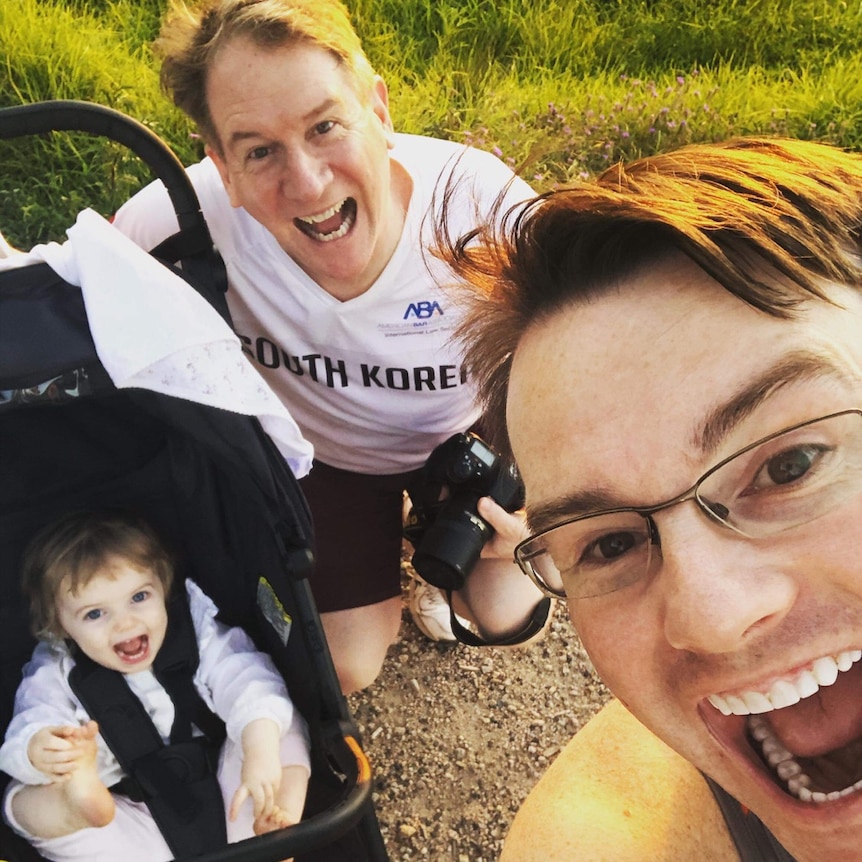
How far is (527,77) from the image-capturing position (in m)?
3.37

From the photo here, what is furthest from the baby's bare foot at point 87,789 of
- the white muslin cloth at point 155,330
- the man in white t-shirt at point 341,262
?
the white muslin cloth at point 155,330

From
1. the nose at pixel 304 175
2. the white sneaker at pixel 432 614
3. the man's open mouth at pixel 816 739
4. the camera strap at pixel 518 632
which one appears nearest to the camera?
the man's open mouth at pixel 816 739

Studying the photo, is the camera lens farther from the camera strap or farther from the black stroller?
the black stroller

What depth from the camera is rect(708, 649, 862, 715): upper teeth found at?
89 centimetres

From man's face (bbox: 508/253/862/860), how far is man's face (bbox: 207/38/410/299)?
790 mm

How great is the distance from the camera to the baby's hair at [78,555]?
1694 mm

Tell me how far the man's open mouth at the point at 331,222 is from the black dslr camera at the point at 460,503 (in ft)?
1.75

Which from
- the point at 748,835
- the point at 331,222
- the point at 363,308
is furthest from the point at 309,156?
the point at 748,835

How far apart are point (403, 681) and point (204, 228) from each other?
1393 mm

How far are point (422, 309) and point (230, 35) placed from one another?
0.67m

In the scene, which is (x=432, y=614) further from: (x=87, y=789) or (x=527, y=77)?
(x=527, y=77)

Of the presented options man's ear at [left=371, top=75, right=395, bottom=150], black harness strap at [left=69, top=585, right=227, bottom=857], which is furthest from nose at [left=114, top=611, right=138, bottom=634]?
man's ear at [left=371, top=75, right=395, bottom=150]

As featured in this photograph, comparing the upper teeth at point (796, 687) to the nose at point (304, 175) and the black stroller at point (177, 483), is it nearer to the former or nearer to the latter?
the black stroller at point (177, 483)

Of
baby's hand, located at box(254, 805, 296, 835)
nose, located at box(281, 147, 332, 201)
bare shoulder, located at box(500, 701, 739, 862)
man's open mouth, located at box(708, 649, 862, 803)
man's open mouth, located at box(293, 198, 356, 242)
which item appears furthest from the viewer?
man's open mouth, located at box(293, 198, 356, 242)
